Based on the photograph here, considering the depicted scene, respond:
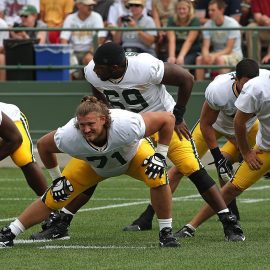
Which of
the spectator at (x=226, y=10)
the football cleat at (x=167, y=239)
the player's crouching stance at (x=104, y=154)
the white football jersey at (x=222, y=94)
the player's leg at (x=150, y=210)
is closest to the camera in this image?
the player's crouching stance at (x=104, y=154)

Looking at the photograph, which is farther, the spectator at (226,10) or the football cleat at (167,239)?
the spectator at (226,10)

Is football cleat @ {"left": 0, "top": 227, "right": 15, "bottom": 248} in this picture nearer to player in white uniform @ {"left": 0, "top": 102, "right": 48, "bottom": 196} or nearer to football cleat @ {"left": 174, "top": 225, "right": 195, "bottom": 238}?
player in white uniform @ {"left": 0, "top": 102, "right": 48, "bottom": 196}

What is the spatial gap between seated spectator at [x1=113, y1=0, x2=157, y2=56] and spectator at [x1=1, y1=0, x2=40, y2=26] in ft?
5.54

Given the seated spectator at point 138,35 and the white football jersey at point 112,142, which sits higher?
the white football jersey at point 112,142

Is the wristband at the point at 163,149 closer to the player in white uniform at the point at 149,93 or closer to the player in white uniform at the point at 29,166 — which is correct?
the player in white uniform at the point at 149,93

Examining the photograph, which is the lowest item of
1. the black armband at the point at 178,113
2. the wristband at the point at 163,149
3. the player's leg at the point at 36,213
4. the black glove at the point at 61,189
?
the player's leg at the point at 36,213

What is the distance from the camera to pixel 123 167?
7.84 m

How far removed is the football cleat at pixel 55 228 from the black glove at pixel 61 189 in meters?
0.74

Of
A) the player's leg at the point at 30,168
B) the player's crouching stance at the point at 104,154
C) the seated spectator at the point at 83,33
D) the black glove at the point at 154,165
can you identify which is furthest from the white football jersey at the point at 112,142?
the seated spectator at the point at 83,33

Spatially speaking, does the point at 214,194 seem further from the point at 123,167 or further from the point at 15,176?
the point at 15,176

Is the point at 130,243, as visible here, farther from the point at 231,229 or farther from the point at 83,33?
the point at 83,33

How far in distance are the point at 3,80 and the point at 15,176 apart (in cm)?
220

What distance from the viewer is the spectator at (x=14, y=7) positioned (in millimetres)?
16609

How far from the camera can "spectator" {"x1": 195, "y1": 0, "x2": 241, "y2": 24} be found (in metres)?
15.9
